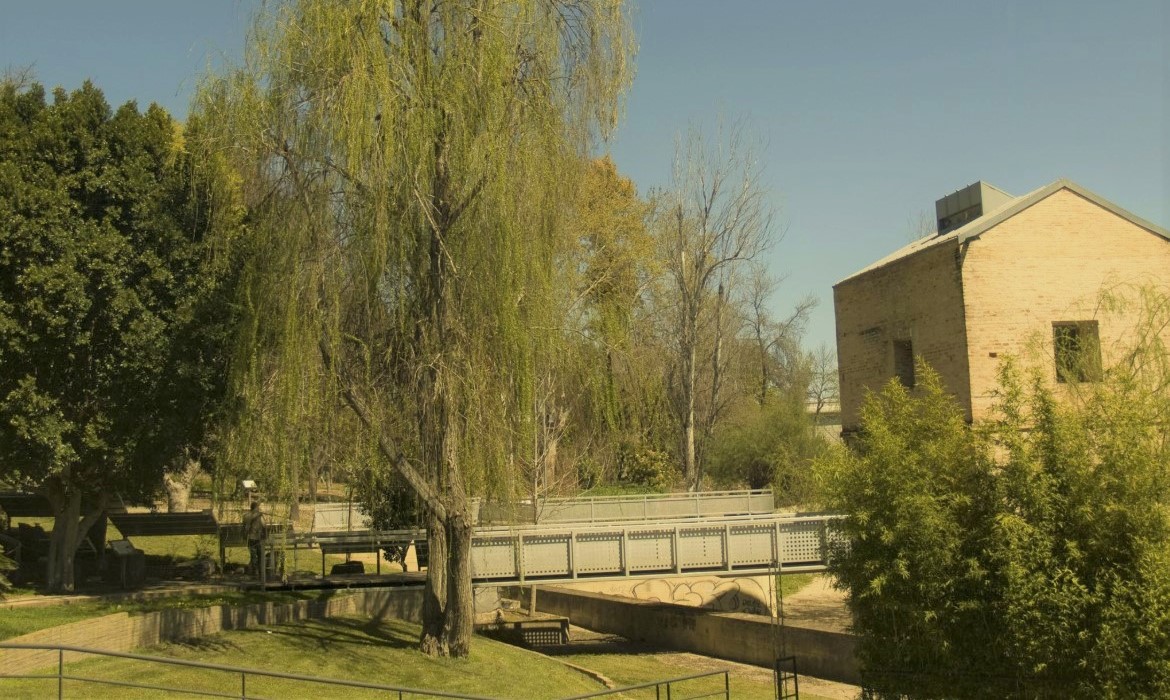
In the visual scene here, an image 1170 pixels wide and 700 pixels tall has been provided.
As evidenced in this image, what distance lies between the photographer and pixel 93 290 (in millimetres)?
18844

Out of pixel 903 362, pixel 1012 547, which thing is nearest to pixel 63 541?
pixel 1012 547

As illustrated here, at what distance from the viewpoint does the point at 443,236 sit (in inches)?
712

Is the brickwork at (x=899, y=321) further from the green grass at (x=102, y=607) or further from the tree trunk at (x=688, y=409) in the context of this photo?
the green grass at (x=102, y=607)

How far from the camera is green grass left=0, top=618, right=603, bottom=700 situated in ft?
49.8

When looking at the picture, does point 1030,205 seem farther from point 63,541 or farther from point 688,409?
point 63,541

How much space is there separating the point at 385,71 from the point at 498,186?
2.53m

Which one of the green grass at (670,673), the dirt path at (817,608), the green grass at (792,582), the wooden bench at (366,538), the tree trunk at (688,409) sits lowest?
the green grass at (670,673)

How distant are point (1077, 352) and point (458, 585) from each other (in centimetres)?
1633

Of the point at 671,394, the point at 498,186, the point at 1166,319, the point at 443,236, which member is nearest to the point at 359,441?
the point at 443,236

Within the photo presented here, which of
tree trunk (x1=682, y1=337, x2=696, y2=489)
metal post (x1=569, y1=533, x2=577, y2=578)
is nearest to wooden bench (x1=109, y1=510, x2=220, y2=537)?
metal post (x1=569, y1=533, x2=577, y2=578)

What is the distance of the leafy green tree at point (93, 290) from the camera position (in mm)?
18312

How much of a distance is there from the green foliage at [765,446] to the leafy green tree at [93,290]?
33.4 meters

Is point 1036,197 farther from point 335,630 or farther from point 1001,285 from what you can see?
point 335,630

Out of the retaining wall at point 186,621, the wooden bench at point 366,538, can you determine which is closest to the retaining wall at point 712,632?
the wooden bench at point 366,538
